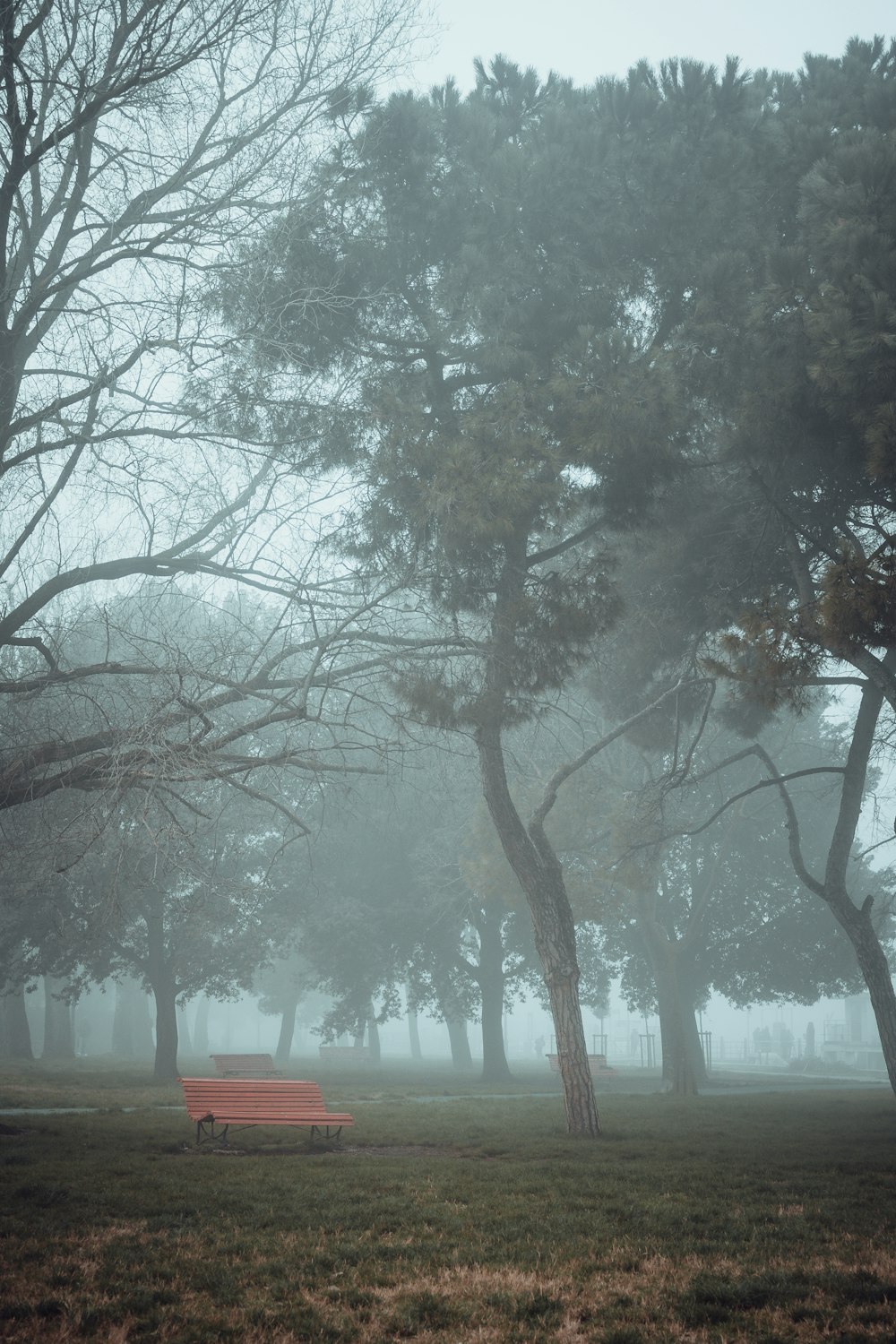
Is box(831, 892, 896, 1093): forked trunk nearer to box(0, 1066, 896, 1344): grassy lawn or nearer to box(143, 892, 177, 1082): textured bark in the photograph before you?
box(0, 1066, 896, 1344): grassy lawn

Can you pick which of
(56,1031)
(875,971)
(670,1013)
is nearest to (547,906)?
(875,971)

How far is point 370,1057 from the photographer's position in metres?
41.0

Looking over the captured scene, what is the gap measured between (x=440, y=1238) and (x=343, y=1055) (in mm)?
34675

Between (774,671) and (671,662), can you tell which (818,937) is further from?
(774,671)

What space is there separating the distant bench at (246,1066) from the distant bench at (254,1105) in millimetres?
9710

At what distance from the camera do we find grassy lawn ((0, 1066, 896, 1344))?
4.71 metres

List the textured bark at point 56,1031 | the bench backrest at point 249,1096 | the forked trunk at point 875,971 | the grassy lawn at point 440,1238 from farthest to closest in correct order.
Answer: the textured bark at point 56,1031 < the forked trunk at point 875,971 < the bench backrest at point 249,1096 < the grassy lawn at point 440,1238

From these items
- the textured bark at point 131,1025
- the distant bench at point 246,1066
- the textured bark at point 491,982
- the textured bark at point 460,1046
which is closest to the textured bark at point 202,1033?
the textured bark at point 131,1025

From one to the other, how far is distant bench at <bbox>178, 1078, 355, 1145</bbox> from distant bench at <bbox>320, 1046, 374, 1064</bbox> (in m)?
27.8

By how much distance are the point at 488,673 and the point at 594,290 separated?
530 centimetres

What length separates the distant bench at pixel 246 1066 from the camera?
20781 mm

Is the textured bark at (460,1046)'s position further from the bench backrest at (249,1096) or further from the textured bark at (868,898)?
the bench backrest at (249,1096)

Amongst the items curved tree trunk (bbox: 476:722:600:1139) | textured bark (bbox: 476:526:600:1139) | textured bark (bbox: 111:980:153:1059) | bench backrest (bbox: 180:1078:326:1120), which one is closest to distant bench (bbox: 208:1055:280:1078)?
curved tree trunk (bbox: 476:722:600:1139)

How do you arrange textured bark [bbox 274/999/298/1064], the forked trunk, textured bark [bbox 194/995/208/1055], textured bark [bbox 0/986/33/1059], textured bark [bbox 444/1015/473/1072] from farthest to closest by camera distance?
textured bark [bbox 194/995/208/1055] → textured bark [bbox 274/999/298/1064] → textured bark [bbox 444/1015/473/1072] → textured bark [bbox 0/986/33/1059] → the forked trunk
